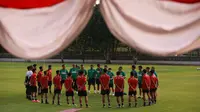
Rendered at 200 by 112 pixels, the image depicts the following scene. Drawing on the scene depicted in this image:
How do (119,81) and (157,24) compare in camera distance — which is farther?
(119,81)

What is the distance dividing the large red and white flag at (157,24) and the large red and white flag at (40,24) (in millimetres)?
278

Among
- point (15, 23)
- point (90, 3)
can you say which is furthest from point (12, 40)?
point (90, 3)

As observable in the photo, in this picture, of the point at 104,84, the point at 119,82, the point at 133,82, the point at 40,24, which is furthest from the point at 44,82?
the point at 40,24

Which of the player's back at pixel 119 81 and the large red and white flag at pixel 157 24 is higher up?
the large red and white flag at pixel 157 24

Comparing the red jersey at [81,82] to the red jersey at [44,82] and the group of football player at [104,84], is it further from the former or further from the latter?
the red jersey at [44,82]

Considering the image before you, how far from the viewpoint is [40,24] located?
312 cm

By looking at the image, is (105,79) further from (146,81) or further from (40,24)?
(40,24)

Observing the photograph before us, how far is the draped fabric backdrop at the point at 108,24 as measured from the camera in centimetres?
270

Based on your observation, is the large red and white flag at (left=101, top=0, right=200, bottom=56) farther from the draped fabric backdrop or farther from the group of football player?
the group of football player

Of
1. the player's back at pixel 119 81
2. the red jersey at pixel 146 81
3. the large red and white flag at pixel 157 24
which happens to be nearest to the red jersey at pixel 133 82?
the player's back at pixel 119 81

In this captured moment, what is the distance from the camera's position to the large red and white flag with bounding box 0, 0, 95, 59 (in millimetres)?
2961

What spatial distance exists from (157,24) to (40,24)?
106cm

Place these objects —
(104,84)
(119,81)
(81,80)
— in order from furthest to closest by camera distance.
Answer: (104,84) → (119,81) → (81,80)

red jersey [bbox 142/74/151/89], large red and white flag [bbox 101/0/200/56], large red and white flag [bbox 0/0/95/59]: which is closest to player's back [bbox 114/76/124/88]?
red jersey [bbox 142/74/151/89]
